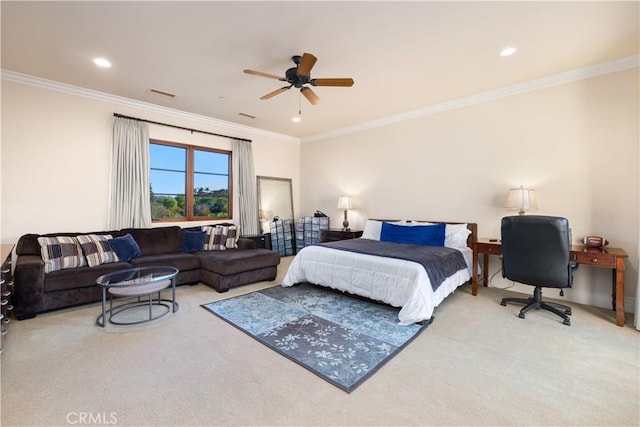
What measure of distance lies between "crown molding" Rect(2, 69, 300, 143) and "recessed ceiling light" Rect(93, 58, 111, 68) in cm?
108

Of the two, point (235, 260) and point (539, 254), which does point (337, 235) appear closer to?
point (235, 260)

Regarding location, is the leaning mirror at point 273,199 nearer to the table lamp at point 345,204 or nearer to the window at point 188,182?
the window at point 188,182

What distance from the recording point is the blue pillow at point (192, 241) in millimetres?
4699

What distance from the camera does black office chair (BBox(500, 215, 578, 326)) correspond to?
9.55 feet

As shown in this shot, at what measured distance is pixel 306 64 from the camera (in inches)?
109

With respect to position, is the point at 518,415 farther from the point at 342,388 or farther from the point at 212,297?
the point at 212,297

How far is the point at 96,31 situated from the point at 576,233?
575 centimetres

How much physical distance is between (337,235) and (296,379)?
382 centimetres

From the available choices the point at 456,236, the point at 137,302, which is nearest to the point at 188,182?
the point at 137,302

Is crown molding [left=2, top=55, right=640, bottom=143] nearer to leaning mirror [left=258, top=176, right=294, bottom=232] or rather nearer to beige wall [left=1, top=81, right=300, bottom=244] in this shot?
beige wall [left=1, top=81, right=300, bottom=244]

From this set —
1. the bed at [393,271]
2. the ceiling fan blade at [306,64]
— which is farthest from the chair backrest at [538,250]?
the ceiling fan blade at [306,64]

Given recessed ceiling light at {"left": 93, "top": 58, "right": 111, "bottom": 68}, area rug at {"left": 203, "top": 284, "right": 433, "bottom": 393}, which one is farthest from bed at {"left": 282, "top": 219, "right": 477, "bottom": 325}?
recessed ceiling light at {"left": 93, "top": 58, "right": 111, "bottom": 68}

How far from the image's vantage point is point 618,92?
3.36 m

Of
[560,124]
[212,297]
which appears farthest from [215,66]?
[560,124]
